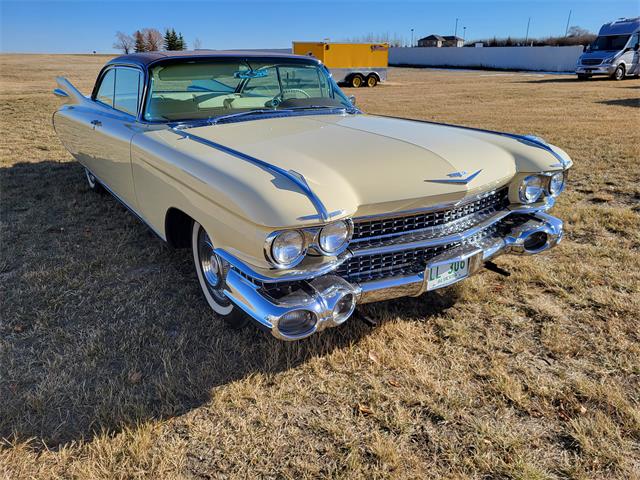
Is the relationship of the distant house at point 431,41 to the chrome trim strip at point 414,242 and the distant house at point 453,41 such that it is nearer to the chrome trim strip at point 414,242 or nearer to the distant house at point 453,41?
the distant house at point 453,41

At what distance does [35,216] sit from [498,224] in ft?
13.8

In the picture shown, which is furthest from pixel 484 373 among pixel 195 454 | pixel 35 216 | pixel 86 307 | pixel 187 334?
pixel 35 216

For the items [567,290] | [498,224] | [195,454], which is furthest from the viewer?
[567,290]

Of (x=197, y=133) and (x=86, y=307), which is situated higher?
(x=197, y=133)

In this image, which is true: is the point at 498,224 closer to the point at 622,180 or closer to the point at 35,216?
the point at 622,180

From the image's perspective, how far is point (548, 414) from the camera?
222cm

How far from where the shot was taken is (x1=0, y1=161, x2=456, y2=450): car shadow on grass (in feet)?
7.34

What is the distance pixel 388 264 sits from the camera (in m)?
2.49

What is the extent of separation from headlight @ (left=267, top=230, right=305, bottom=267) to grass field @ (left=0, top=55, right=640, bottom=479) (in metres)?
0.72

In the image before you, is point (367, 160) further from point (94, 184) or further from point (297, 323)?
point (94, 184)

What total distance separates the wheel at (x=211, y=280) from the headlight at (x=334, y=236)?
0.74 m

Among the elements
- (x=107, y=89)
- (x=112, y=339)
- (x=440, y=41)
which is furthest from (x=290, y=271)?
(x=440, y=41)

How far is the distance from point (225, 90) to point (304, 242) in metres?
1.92

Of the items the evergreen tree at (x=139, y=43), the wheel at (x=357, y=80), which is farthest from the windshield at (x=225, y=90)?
the evergreen tree at (x=139, y=43)
